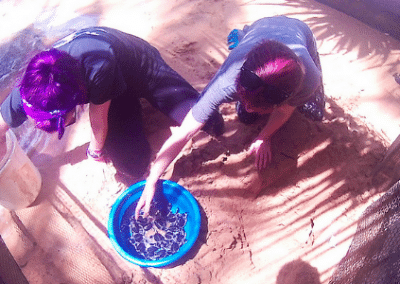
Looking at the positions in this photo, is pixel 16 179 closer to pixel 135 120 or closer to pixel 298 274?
pixel 135 120

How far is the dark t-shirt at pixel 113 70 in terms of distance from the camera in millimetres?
1623

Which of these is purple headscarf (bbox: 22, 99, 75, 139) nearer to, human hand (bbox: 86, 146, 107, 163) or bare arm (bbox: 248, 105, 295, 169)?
human hand (bbox: 86, 146, 107, 163)

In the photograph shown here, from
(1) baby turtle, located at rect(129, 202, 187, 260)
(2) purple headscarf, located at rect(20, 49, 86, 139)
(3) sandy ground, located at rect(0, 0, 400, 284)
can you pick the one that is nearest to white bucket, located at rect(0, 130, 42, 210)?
(3) sandy ground, located at rect(0, 0, 400, 284)

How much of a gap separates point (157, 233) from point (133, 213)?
0.80ft

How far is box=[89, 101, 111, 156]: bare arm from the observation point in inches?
71.2

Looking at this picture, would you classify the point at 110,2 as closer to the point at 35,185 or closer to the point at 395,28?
the point at 35,185

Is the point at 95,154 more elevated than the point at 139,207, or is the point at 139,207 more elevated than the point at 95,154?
the point at 95,154

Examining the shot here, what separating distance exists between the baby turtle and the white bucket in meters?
0.78

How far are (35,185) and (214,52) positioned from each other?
2.13 m

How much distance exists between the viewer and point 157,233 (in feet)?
7.00

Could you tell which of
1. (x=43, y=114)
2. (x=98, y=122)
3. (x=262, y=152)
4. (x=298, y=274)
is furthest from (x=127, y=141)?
(x=298, y=274)

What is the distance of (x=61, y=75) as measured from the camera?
1.44 metres

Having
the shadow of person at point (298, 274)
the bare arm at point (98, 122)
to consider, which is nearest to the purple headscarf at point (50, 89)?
the bare arm at point (98, 122)

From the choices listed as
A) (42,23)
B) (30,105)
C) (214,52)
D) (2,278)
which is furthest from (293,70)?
(42,23)
